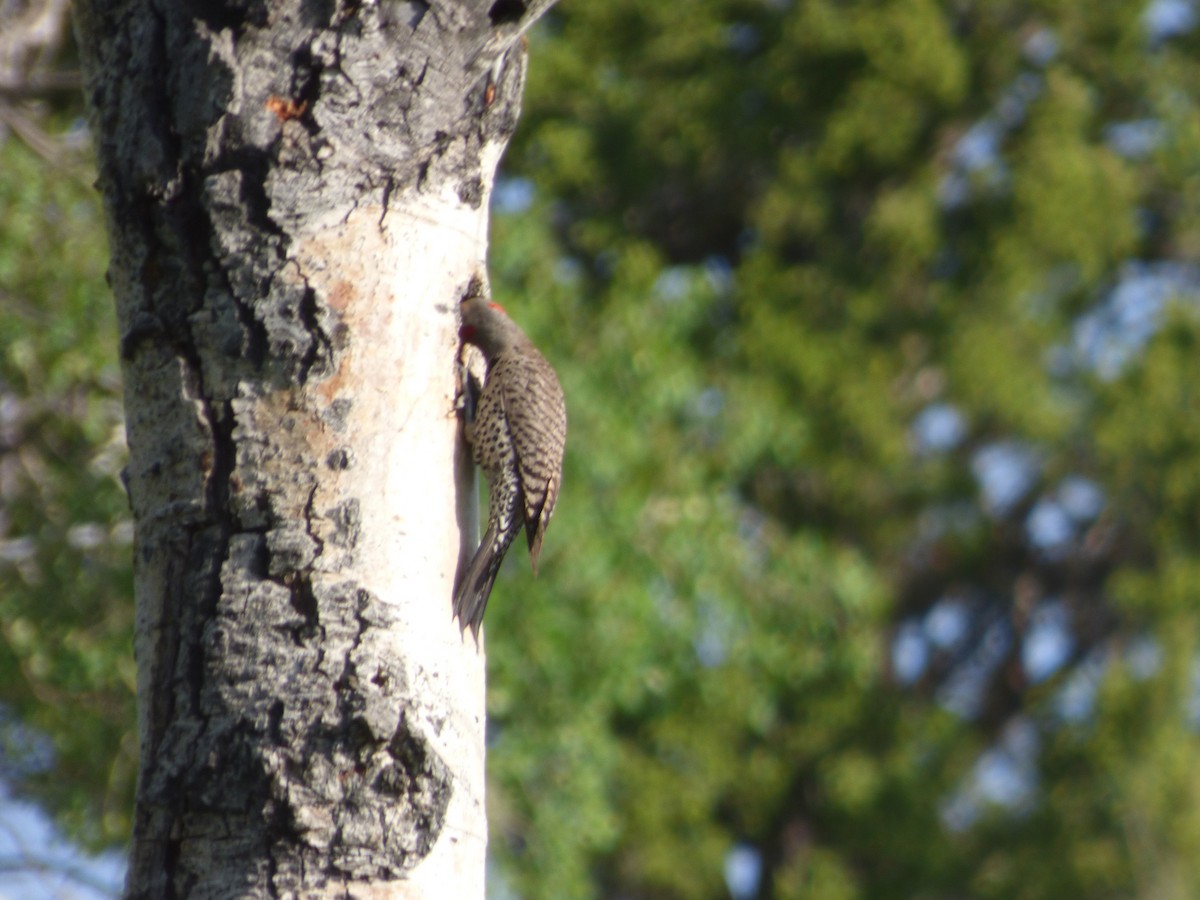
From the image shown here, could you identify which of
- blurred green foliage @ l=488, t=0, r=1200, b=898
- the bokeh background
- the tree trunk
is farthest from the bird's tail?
blurred green foliage @ l=488, t=0, r=1200, b=898

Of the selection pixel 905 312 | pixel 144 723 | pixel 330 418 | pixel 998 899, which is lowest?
pixel 144 723

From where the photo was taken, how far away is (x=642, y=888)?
634 inches

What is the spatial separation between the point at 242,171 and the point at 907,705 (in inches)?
581

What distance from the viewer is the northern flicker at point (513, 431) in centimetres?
380

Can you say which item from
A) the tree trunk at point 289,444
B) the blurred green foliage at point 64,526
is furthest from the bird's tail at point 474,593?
the blurred green foliage at point 64,526

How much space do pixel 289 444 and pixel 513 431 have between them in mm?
1356

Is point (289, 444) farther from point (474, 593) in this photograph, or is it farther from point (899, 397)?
point (899, 397)

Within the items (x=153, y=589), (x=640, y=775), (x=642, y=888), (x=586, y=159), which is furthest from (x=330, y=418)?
(x=642, y=888)

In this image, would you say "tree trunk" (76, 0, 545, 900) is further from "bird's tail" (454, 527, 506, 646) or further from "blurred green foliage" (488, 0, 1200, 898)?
"blurred green foliage" (488, 0, 1200, 898)

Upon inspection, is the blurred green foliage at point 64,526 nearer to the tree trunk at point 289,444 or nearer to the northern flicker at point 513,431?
the northern flicker at point 513,431

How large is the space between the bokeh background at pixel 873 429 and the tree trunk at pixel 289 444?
6396 mm

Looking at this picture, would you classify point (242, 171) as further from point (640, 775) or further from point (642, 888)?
point (642, 888)

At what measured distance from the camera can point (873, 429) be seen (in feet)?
48.5

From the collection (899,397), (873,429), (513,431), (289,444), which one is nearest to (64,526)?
(513,431)
